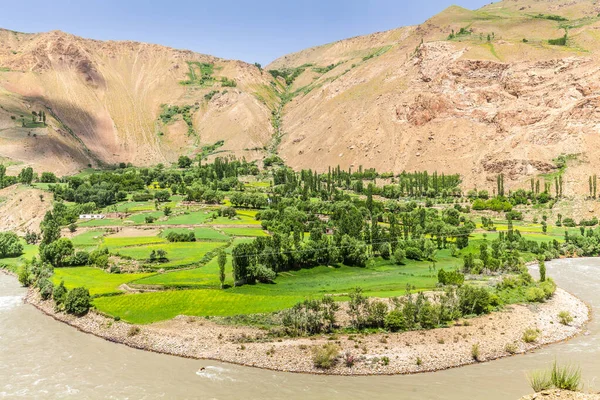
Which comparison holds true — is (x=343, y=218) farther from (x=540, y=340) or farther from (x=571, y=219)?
(x=571, y=219)

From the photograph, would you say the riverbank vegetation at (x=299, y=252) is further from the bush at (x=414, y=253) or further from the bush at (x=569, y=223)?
the bush at (x=569, y=223)

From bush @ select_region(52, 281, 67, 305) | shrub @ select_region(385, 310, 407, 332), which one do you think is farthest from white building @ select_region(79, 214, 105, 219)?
shrub @ select_region(385, 310, 407, 332)

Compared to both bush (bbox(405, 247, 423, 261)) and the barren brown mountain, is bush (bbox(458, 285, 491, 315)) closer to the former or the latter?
bush (bbox(405, 247, 423, 261))

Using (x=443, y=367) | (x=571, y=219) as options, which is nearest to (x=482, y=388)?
(x=443, y=367)

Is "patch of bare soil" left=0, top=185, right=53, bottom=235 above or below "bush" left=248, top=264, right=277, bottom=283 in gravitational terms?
above

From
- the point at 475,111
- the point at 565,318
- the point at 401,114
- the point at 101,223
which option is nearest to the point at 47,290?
the point at 101,223
